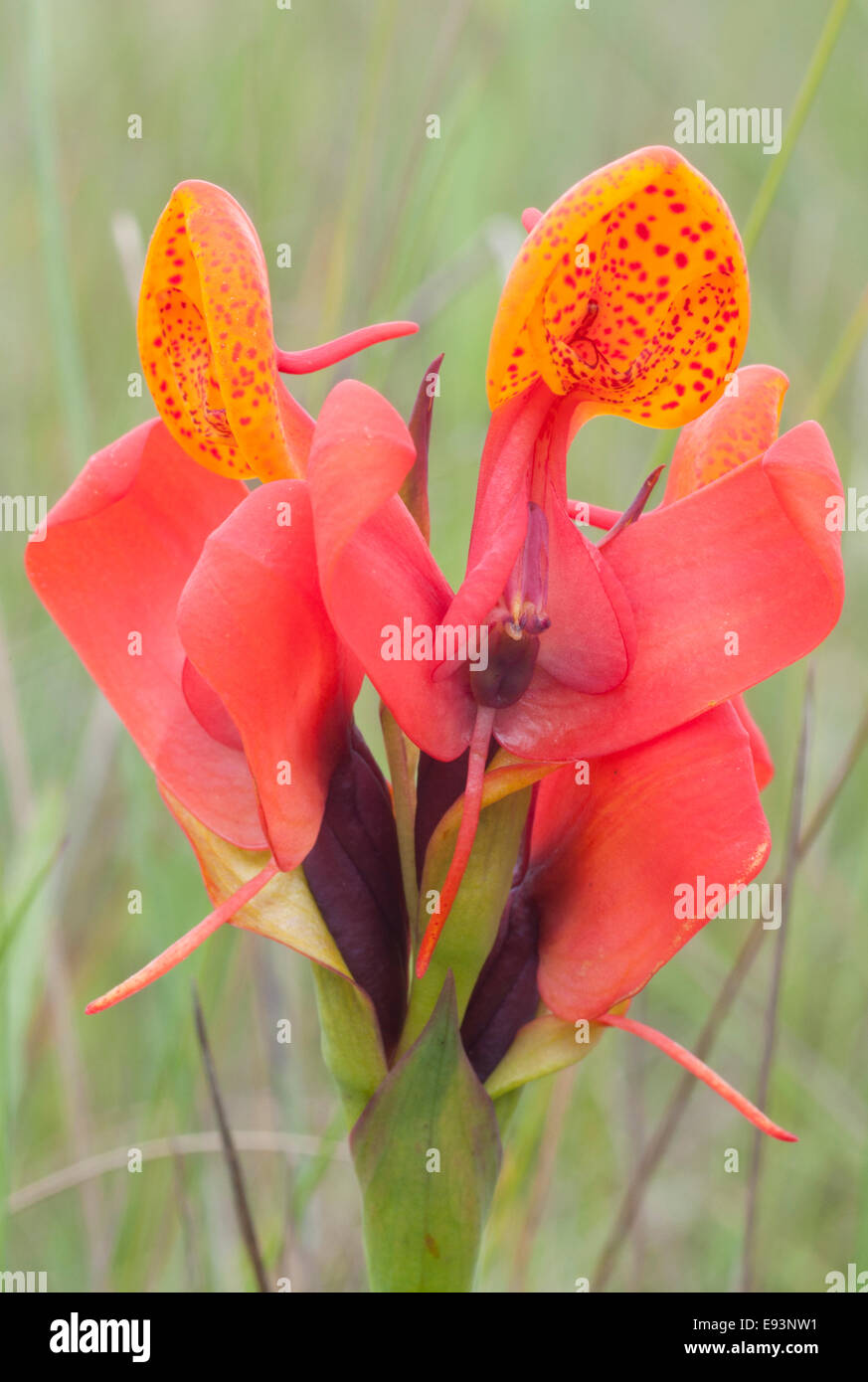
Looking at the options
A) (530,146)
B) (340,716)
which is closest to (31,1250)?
(340,716)

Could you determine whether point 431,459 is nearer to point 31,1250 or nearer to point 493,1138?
point 31,1250

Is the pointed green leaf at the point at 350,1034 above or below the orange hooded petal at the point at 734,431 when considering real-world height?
below

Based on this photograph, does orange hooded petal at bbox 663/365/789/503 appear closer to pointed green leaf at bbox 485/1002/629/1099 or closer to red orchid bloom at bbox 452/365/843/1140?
red orchid bloom at bbox 452/365/843/1140

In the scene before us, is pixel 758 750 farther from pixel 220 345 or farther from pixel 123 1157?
pixel 123 1157

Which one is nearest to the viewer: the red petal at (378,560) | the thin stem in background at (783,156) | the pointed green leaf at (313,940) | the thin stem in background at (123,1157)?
the red petal at (378,560)

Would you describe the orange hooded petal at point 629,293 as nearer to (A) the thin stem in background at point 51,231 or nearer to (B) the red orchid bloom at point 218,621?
(B) the red orchid bloom at point 218,621

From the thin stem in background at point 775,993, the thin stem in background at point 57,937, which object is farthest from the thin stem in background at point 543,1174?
the thin stem in background at point 57,937

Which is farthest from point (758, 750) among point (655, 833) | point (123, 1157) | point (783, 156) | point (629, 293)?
point (123, 1157)
